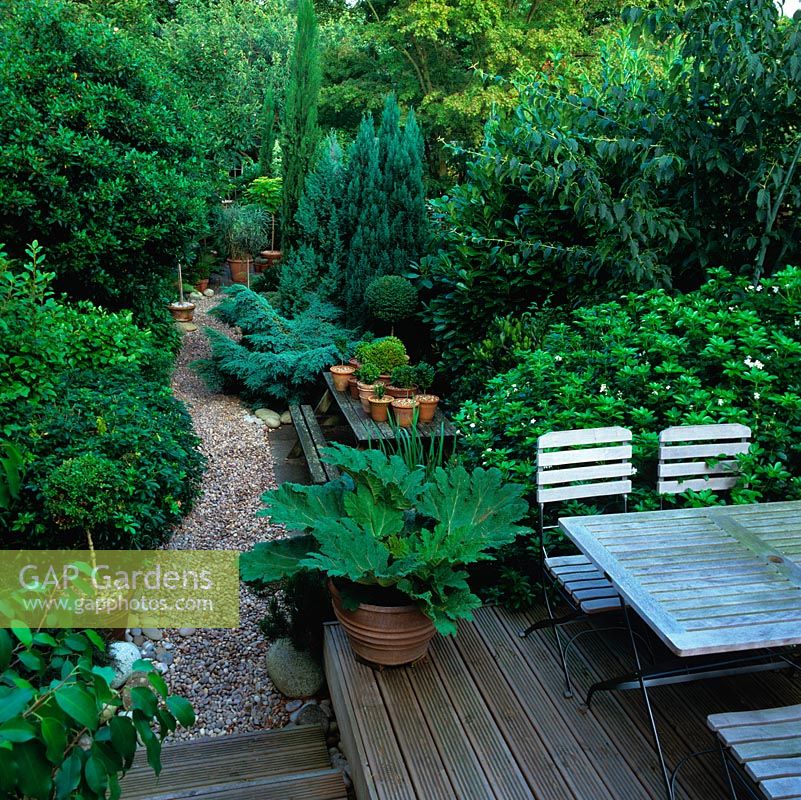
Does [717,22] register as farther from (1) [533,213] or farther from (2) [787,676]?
(2) [787,676]

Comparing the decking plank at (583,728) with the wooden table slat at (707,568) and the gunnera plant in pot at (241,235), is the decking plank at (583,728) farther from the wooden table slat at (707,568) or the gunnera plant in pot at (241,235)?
the gunnera plant in pot at (241,235)

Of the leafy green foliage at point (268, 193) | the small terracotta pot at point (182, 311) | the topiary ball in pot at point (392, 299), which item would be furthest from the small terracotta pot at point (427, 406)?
the leafy green foliage at point (268, 193)

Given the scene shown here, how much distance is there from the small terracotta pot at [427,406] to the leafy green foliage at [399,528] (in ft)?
8.57

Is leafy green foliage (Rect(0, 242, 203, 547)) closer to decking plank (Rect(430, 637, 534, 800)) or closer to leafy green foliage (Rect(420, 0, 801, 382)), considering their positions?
decking plank (Rect(430, 637, 534, 800))

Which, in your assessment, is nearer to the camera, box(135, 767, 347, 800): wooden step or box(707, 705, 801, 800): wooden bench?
box(707, 705, 801, 800): wooden bench

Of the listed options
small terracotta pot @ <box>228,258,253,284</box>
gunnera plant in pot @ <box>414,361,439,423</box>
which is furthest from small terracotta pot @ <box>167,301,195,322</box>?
gunnera plant in pot @ <box>414,361,439,423</box>

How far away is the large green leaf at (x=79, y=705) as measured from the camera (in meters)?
1.13

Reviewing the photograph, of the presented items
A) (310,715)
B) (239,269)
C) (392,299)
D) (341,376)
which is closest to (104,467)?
(310,715)

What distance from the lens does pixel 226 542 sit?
4.49 m

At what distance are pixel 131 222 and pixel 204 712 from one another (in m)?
3.75

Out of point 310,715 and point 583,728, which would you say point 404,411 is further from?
point 583,728

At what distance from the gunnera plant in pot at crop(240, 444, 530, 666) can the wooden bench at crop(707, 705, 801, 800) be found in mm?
→ 860

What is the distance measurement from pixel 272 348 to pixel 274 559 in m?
4.66

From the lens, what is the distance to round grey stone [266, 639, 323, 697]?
3.13 m
